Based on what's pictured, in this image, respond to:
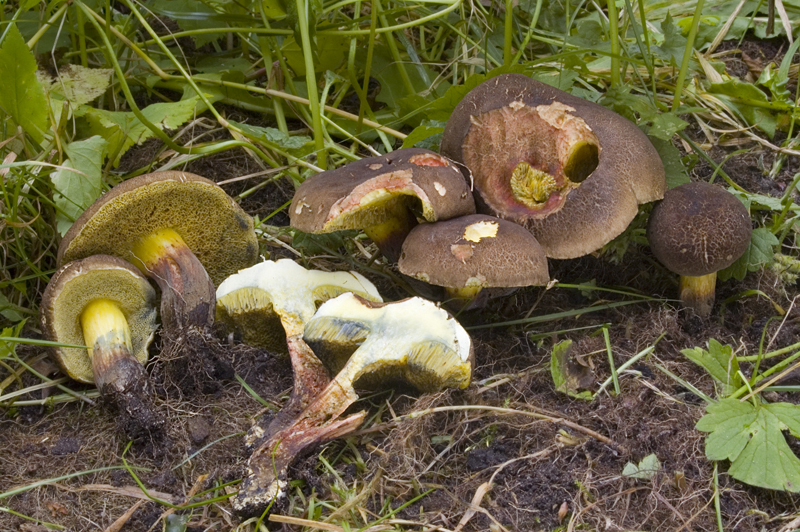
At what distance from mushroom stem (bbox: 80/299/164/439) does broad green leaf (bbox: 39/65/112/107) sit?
102cm

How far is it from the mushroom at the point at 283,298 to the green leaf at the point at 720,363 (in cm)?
101

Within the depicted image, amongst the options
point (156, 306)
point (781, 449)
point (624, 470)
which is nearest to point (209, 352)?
point (156, 306)

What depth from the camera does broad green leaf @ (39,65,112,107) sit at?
2850 millimetres

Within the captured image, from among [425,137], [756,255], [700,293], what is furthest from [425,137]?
[756,255]

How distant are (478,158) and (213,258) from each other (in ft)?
3.46

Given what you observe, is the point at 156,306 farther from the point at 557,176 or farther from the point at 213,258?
the point at 557,176

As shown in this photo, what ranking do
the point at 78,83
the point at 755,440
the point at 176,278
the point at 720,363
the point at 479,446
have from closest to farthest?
the point at 755,440
the point at 479,446
the point at 720,363
the point at 176,278
the point at 78,83

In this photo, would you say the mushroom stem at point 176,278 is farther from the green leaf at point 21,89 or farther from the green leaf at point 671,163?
the green leaf at point 671,163

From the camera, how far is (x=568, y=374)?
217cm

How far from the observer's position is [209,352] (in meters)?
2.25

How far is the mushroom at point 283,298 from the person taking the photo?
222 cm

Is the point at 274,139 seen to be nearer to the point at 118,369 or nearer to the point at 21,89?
the point at 21,89


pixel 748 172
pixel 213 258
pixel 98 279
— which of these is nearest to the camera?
pixel 98 279

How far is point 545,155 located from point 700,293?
2.40ft
